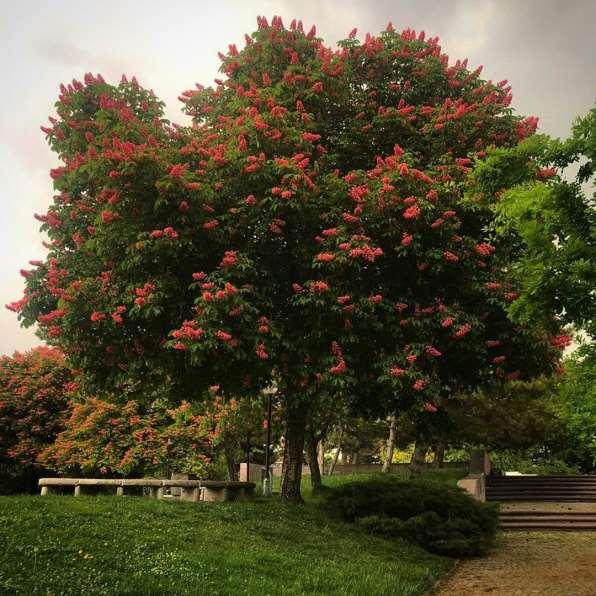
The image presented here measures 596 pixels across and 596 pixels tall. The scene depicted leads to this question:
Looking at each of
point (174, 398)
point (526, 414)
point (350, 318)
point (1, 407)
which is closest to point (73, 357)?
point (174, 398)

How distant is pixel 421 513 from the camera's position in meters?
15.5

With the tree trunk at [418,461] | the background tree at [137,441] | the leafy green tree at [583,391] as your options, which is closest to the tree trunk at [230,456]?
the background tree at [137,441]

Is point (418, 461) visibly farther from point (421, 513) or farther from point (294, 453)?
point (421, 513)

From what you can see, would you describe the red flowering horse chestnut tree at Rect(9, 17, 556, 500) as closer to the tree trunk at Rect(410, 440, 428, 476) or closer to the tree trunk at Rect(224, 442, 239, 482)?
the tree trunk at Rect(410, 440, 428, 476)

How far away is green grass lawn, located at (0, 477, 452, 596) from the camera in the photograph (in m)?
8.60

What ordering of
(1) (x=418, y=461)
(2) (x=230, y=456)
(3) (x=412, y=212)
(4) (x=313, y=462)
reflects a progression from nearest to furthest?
1. (3) (x=412, y=212)
2. (4) (x=313, y=462)
3. (1) (x=418, y=461)
4. (2) (x=230, y=456)

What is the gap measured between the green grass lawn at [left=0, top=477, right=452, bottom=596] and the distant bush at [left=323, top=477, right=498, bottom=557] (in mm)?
760

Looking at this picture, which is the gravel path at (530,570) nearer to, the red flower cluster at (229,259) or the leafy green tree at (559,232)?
the leafy green tree at (559,232)

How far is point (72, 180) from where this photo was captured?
1527 centimetres

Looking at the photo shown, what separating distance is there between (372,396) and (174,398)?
523 cm

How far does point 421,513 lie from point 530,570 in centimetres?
288

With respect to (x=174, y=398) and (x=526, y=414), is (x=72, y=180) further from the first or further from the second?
(x=526, y=414)

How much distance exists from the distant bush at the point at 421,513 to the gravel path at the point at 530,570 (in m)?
0.55

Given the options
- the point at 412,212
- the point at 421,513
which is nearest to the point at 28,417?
the point at 421,513
